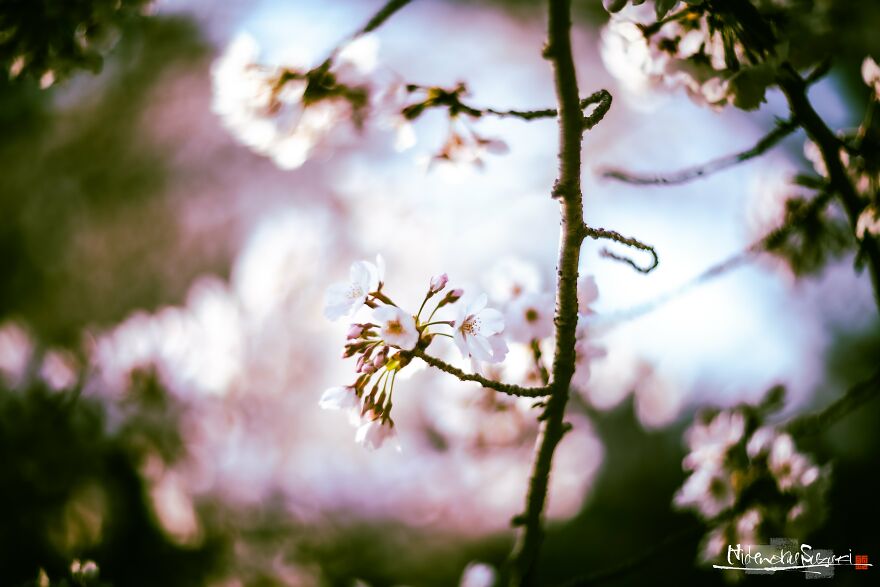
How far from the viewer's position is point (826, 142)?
1.98 ft

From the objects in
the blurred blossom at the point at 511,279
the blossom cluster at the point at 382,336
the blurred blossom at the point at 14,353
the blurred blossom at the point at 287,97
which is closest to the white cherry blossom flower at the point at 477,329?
the blossom cluster at the point at 382,336

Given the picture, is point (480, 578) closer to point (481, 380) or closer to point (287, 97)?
Answer: point (481, 380)

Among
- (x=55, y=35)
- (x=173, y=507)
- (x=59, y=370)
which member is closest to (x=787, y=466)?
(x=55, y=35)

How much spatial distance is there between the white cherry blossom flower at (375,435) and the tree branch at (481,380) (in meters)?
0.10

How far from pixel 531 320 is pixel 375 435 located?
24 cm

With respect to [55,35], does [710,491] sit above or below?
below

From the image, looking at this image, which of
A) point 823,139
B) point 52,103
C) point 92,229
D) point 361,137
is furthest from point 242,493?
point 52,103

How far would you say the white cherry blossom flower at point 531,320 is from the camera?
0.66m

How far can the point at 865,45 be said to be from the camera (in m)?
1.34

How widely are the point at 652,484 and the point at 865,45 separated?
2.50 m

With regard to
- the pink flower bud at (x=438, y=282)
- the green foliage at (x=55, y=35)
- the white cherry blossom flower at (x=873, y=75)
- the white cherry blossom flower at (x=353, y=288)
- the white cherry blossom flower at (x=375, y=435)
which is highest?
the green foliage at (x=55, y=35)

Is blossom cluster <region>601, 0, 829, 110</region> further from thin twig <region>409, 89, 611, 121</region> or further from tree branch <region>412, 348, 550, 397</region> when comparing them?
tree branch <region>412, 348, 550, 397</region>

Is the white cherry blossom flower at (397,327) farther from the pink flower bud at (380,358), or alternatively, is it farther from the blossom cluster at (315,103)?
the blossom cluster at (315,103)

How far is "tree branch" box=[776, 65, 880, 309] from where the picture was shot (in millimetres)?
597
